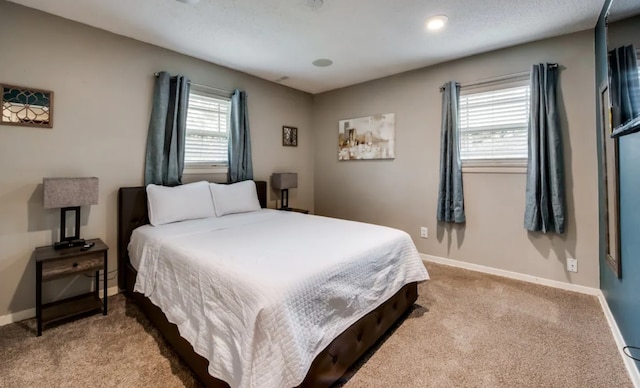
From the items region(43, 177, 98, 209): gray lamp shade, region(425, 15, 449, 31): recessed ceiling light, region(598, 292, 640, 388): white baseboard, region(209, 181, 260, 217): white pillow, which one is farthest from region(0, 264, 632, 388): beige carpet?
region(425, 15, 449, 31): recessed ceiling light

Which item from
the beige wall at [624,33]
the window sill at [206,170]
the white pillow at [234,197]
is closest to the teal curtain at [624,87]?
the beige wall at [624,33]

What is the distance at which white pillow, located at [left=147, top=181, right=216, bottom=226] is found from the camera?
2703 mm

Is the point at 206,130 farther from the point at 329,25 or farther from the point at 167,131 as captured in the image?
Result: the point at 329,25

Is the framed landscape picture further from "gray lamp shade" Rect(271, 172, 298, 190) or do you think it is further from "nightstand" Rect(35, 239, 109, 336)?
"nightstand" Rect(35, 239, 109, 336)

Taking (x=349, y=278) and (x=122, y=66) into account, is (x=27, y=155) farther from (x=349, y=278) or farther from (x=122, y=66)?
(x=349, y=278)

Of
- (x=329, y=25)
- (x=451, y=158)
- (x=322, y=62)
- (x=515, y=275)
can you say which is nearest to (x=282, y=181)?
(x=322, y=62)

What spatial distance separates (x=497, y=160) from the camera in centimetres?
311

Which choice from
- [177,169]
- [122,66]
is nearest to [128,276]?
[177,169]

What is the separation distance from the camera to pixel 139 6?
225 cm

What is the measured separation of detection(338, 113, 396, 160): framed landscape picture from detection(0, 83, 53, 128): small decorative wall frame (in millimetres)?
3337

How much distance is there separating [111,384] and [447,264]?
3.36 meters

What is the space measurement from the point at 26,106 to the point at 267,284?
255 cm

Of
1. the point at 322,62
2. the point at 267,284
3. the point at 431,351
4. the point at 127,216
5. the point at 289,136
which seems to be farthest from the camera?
the point at 289,136

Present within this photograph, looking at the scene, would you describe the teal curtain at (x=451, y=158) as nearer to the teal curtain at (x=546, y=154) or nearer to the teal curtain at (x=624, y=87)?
the teal curtain at (x=546, y=154)
